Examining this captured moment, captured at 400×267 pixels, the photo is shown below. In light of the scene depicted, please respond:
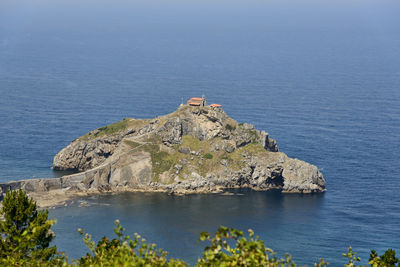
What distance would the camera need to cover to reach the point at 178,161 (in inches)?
6639

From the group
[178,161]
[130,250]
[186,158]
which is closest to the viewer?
[130,250]

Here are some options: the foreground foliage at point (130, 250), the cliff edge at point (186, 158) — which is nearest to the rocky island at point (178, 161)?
the cliff edge at point (186, 158)

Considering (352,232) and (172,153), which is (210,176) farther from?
(352,232)

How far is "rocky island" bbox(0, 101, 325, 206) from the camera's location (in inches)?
6388

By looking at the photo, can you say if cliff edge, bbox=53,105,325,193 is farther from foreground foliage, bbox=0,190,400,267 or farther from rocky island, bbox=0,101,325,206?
foreground foliage, bbox=0,190,400,267

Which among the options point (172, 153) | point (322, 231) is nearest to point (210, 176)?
point (172, 153)

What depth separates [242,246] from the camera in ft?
128

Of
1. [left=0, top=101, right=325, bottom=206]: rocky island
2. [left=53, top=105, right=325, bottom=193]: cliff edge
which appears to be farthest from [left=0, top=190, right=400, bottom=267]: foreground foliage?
A: [left=53, top=105, right=325, bottom=193]: cliff edge

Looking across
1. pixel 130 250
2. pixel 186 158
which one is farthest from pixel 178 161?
pixel 130 250

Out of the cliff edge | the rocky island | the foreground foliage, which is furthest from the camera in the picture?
the cliff edge

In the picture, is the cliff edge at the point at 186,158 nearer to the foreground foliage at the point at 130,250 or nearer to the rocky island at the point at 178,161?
the rocky island at the point at 178,161

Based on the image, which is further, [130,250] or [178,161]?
[178,161]

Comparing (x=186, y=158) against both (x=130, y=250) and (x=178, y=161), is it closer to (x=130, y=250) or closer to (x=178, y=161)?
(x=178, y=161)

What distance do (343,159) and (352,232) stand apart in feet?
164
